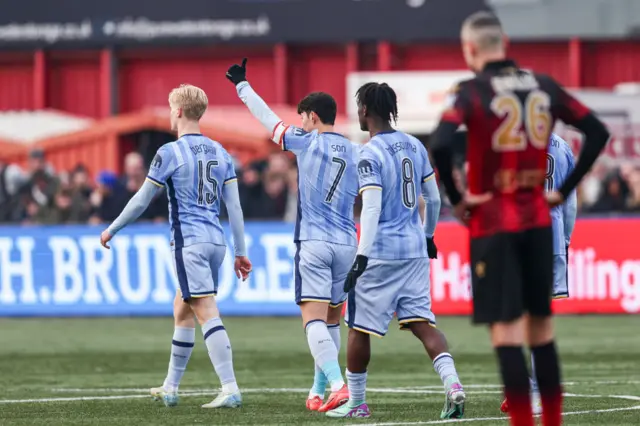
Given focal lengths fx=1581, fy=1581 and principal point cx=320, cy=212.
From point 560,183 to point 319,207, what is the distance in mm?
1678

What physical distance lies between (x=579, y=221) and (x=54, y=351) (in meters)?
7.40

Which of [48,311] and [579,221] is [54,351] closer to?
[48,311]

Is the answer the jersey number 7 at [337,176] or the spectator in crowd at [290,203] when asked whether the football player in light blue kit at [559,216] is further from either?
the spectator in crowd at [290,203]

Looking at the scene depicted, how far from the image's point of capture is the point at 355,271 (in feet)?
31.6

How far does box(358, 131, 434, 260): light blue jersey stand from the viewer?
32.4 ft

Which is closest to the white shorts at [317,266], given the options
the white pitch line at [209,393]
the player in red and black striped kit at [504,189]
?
the white pitch line at [209,393]

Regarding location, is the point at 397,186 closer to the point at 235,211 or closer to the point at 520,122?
the point at 235,211

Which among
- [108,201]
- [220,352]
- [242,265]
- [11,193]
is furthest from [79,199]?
[220,352]

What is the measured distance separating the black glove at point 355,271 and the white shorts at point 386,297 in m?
0.33

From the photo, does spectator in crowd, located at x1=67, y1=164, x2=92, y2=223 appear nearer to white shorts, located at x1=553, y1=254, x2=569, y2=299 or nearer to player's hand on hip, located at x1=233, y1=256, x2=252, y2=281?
player's hand on hip, located at x1=233, y1=256, x2=252, y2=281

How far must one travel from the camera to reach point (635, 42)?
122ft

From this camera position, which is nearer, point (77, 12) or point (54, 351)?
point (54, 351)

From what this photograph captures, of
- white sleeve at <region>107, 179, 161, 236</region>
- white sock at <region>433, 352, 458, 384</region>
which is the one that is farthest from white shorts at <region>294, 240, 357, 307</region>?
white sleeve at <region>107, 179, 161, 236</region>

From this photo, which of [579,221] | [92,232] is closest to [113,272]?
[92,232]
